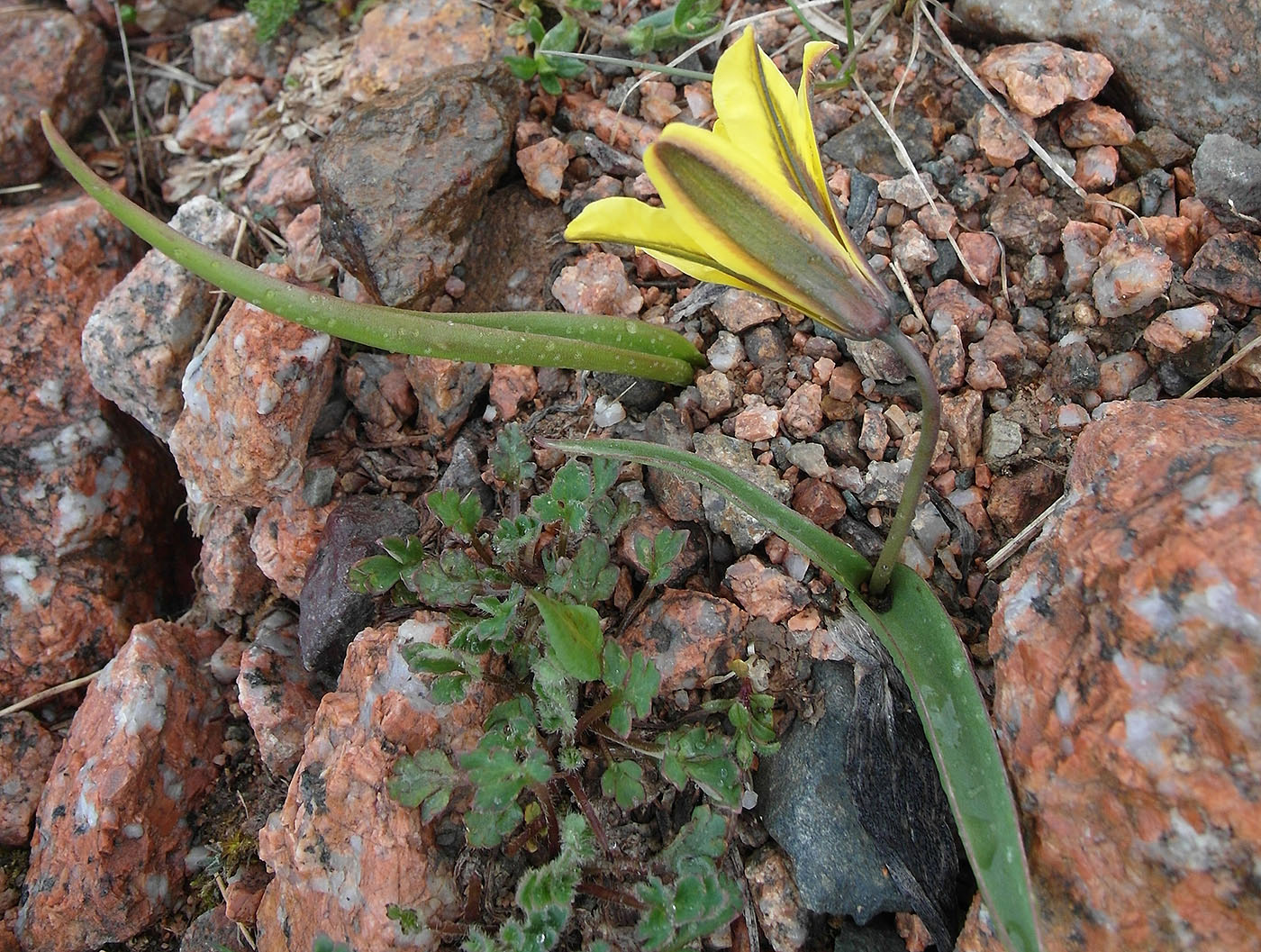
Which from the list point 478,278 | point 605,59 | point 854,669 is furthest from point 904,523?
point 605,59

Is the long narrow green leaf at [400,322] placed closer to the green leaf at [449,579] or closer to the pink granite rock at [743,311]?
the pink granite rock at [743,311]

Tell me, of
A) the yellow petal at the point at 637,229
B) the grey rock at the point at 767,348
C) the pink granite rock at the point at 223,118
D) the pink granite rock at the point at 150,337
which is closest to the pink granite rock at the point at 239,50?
the pink granite rock at the point at 223,118

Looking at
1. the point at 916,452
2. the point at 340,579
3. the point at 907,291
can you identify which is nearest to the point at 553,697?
the point at 340,579

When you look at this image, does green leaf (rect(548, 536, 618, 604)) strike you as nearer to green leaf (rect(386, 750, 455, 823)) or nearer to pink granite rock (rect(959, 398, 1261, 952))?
green leaf (rect(386, 750, 455, 823))

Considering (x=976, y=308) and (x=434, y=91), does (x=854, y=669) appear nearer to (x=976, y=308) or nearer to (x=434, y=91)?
(x=976, y=308)

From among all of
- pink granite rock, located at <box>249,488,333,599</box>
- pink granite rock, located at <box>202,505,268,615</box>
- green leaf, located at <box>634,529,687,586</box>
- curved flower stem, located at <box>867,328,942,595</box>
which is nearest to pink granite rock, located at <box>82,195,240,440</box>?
pink granite rock, located at <box>202,505,268,615</box>
